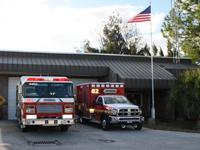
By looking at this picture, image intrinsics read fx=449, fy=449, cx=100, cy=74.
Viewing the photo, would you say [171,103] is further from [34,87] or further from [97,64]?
[34,87]

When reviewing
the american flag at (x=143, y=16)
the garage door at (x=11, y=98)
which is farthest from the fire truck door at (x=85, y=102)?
the garage door at (x=11, y=98)

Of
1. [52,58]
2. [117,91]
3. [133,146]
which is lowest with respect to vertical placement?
[133,146]

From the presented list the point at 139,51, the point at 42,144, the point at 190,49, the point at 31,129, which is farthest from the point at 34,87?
the point at 139,51

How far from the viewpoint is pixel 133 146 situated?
16.7 meters

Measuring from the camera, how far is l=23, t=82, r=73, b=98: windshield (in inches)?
816

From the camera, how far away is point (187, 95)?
2836 cm

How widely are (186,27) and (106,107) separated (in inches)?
403

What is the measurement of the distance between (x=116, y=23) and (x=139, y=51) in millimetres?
6217

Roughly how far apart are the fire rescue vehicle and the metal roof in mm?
11534

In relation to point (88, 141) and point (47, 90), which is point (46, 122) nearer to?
point (47, 90)

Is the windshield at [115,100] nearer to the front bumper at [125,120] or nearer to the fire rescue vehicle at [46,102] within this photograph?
the front bumper at [125,120]

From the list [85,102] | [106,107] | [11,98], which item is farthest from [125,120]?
[11,98]

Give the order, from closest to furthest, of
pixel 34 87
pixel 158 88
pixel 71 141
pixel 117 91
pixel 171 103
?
1. pixel 71 141
2. pixel 34 87
3. pixel 117 91
4. pixel 171 103
5. pixel 158 88

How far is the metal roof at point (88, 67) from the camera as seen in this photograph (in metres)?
32.8
